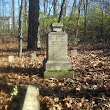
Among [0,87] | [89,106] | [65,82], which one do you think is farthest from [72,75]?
[89,106]

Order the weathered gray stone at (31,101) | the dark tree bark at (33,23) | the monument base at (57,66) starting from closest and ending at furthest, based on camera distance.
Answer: the weathered gray stone at (31,101)
the monument base at (57,66)
the dark tree bark at (33,23)

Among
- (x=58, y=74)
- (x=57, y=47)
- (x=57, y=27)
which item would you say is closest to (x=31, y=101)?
(x=58, y=74)

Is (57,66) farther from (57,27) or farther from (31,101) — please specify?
(31,101)

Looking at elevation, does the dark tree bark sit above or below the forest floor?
above

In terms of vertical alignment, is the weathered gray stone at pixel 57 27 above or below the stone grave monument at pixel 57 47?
above

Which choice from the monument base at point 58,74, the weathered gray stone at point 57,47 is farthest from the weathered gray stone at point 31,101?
the weathered gray stone at point 57,47

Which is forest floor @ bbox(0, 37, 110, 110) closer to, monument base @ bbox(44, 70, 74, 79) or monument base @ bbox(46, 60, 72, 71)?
monument base @ bbox(44, 70, 74, 79)

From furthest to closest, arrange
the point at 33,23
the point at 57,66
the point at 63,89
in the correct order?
the point at 33,23 < the point at 57,66 < the point at 63,89

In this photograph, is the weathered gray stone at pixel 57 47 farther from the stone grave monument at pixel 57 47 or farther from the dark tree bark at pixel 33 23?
the dark tree bark at pixel 33 23

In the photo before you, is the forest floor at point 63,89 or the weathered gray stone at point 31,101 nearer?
the weathered gray stone at point 31,101

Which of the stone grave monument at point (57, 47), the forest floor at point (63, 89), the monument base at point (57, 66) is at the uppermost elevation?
the stone grave monument at point (57, 47)

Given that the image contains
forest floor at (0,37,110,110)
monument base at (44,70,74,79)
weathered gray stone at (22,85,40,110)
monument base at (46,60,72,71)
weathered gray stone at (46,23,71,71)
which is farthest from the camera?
weathered gray stone at (46,23,71,71)

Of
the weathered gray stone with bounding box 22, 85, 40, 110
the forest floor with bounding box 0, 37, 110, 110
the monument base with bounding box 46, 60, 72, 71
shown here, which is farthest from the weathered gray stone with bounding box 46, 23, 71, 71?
the weathered gray stone with bounding box 22, 85, 40, 110

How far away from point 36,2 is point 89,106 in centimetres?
1390
